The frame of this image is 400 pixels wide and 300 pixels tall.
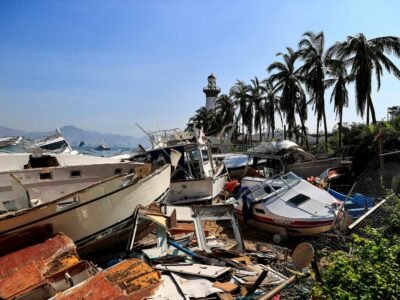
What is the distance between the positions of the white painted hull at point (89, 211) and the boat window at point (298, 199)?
5.36 meters

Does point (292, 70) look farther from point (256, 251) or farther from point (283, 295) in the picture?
point (283, 295)

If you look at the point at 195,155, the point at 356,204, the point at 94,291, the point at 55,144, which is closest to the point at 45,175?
the point at 94,291

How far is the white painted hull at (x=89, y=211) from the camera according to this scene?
629 cm

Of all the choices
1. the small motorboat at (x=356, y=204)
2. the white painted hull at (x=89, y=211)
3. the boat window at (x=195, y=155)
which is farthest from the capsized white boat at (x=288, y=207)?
the white painted hull at (x=89, y=211)

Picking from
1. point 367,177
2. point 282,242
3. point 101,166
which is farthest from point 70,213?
point 367,177

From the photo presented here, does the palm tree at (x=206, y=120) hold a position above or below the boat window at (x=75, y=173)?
above

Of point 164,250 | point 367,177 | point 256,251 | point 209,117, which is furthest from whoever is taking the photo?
point 209,117

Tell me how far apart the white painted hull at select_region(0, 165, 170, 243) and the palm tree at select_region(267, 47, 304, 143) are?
3029 cm

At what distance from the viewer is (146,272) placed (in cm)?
615

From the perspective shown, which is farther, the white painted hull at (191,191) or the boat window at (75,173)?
the white painted hull at (191,191)

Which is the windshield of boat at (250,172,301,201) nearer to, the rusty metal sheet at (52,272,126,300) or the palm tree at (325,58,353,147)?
the rusty metal sheet at (52,272,126,300)

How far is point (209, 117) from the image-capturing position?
64812 millimetres

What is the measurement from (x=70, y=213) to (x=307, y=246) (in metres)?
4.80

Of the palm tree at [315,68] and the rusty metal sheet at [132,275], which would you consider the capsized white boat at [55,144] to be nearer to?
the rusty metal sheet at [132,275]
